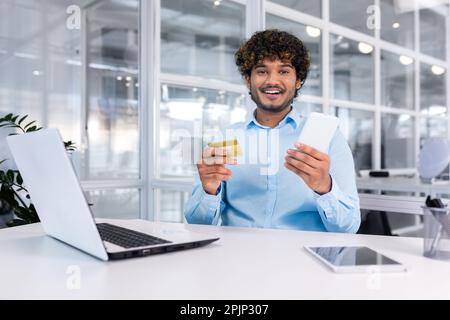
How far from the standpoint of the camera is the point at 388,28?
2703mm

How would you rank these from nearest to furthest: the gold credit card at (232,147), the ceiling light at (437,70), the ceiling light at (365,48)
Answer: the gold credit card at (232,147)
the ceiling light at (437,70)
the ceiling light at (365,48)

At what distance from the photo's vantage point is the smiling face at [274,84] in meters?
1.68

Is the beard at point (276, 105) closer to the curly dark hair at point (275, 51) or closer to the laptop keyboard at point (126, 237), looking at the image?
the curly dark hair at point (275, 51)

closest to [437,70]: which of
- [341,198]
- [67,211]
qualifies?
[341,198]

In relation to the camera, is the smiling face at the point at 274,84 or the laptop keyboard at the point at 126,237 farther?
the smiling face at the point at 274,84

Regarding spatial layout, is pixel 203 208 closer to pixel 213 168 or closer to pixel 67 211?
pixel 213 168

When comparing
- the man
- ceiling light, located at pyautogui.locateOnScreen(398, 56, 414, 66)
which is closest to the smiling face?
the man

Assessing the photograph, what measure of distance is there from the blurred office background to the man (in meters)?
0.98

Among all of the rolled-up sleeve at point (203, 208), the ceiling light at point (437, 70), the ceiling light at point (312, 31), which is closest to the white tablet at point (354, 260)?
the rolled-up sleeve at point (203, 208)

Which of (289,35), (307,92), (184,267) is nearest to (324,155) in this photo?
(184,267)

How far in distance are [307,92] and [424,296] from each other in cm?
246

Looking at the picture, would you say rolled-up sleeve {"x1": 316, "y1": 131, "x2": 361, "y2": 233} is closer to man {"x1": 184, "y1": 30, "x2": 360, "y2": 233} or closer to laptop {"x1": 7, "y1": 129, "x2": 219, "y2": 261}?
man {"x1": 184, "y1": 30, "x2": 360, "y2": 233}

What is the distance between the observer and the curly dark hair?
1.72 meters
